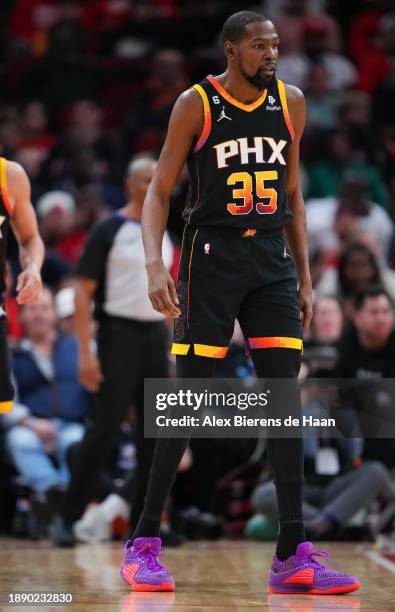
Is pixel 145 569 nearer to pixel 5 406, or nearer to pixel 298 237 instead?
pixel 5 406

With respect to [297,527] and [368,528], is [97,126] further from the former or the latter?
[297,527]

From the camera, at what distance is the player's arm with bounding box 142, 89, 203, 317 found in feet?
14.1

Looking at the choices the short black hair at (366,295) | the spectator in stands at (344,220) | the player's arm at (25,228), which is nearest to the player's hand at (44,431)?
the short black hair at (366,295)

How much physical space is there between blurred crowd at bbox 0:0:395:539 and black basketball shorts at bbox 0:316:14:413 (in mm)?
2297

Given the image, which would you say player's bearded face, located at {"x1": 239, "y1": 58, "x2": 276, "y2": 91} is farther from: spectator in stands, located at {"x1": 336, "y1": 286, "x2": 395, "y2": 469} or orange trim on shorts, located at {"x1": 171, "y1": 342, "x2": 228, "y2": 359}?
spectator in stands, located at {"x1": 336, "y1": 286, "x2": 395, "y2": 469}

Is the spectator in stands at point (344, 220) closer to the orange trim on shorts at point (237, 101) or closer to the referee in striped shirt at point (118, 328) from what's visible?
the referee in striped shirt at point (118, 328)

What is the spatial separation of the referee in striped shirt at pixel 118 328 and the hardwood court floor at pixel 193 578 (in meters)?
0.53

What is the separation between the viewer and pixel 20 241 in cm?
501

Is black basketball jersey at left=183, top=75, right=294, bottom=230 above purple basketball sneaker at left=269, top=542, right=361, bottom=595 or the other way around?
above

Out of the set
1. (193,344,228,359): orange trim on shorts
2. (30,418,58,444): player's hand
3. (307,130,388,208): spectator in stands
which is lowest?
(30,418,58,444): player's hand

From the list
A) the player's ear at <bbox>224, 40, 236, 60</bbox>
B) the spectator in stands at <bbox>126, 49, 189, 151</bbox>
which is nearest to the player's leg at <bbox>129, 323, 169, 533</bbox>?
the player's ear at <bbox>224, 40, 236, 60</bbox>

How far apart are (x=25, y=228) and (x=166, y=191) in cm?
71

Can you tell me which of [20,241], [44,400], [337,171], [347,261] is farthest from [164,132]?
[20,241]

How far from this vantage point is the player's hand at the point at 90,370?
641 cm
